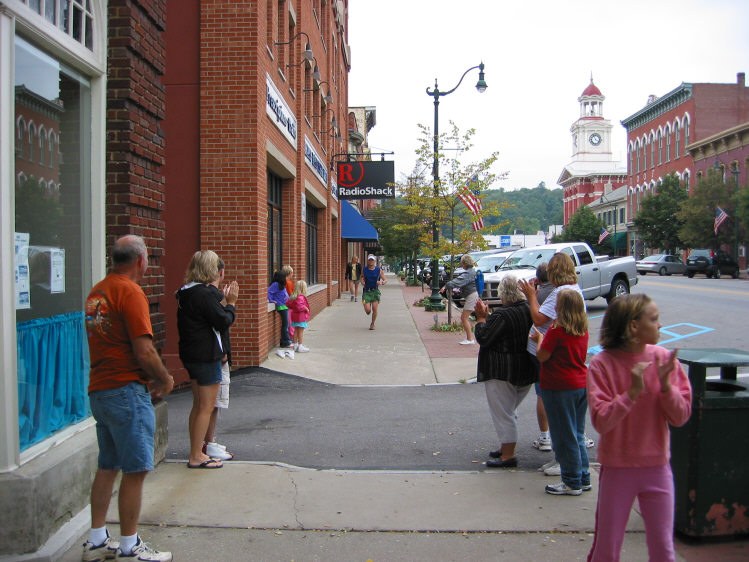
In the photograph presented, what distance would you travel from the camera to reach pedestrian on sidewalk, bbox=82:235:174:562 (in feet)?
12.2

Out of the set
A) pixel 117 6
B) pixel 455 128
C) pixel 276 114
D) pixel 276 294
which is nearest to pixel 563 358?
pixel 117 6

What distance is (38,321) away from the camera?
453cm

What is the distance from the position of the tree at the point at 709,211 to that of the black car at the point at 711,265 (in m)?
4.93

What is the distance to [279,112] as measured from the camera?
12.2m

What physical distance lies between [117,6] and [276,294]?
22.3 feet

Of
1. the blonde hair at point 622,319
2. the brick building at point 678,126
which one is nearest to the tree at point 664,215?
the brick building at point 678,126

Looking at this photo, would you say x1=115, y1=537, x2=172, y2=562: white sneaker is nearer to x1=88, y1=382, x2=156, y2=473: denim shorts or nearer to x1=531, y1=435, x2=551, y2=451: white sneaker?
x1=88, y1=382, x2=156, y2=473: denim shorts

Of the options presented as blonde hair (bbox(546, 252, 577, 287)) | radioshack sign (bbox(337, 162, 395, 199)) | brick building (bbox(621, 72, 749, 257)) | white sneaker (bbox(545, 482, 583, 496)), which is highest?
brick building (bbox(621, 72, 749, 257))

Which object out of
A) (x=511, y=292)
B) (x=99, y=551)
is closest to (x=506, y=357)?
(x=511, y=292)

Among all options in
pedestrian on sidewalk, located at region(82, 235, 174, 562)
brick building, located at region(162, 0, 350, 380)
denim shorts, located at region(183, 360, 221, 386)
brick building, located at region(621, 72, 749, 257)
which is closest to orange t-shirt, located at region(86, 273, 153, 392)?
pedestrian on sidewalk, located at region(82, 235, 174, 562)

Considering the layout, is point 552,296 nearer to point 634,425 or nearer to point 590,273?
point 634,425

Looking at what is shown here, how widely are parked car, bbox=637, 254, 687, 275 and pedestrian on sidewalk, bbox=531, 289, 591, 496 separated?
153 feet

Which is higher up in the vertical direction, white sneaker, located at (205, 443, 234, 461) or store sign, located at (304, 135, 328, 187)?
store sign, located at (304, 135, 328, 187)

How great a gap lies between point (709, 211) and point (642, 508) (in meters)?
51.5
